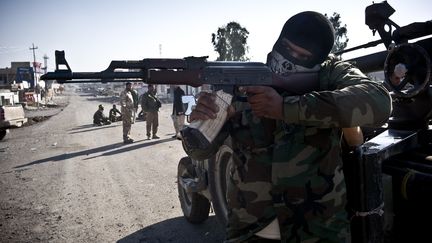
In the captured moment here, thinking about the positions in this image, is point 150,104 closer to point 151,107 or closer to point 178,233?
point 151,107

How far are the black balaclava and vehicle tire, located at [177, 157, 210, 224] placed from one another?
2646mm

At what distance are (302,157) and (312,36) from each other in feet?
2.11

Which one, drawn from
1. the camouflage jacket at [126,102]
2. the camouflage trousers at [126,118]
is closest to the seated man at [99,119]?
the camouflage jacket at [126,102]

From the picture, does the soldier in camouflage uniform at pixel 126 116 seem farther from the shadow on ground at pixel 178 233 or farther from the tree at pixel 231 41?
the tree at pixel 231 41

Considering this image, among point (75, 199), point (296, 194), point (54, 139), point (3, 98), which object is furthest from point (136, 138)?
point (3, 98)

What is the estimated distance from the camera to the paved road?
4309 mm

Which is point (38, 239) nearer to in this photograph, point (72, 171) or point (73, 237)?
point (73, 237)

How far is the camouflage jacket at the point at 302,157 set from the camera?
1.59 metres

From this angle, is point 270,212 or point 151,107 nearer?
point 270,212

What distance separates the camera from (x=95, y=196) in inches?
226

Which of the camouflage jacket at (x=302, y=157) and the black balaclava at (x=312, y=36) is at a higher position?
the black balaclava at (x=312, y=36)

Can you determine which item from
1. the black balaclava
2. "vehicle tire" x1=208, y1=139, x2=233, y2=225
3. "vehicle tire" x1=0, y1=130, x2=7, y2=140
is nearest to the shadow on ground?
"vehicle tire" x1=208, y1=139, x2=233, y2=225

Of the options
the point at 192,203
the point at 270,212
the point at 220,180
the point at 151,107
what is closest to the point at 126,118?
the point at 151,107

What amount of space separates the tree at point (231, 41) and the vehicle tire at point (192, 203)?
1042 inches
